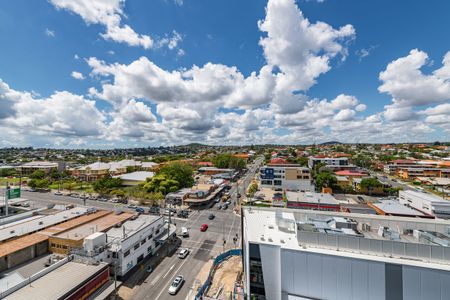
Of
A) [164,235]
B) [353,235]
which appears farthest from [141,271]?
[353,235]

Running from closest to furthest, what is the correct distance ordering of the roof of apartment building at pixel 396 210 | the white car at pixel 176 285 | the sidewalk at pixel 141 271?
the white car at pixel 176 285 → the sidewalk at pixel 141 271 → the roof of apartment building at pixel 396 210

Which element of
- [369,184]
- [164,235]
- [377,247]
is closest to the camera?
[377,247]

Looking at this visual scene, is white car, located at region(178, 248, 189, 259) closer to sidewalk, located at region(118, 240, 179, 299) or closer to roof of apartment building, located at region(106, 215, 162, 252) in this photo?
sidewalk, located at region(118, 240, 179, 299)

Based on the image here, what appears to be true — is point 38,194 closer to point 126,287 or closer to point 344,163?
point 126,287

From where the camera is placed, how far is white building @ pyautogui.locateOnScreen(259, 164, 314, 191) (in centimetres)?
6838

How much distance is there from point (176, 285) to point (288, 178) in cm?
5593

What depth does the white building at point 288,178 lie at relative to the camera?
68.4 meters

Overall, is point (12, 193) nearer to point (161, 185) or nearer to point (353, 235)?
point (161, 185)

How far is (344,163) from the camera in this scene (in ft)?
314

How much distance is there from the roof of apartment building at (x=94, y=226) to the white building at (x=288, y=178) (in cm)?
5062

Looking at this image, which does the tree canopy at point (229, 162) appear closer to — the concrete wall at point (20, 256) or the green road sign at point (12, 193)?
the green road sign at point (12, 193)

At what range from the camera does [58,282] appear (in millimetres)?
16984

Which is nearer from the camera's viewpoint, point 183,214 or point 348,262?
point 348,262

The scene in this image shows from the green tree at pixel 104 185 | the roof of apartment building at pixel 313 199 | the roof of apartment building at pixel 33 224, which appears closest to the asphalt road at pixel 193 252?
the roof of apartment building at pixel 313 199
